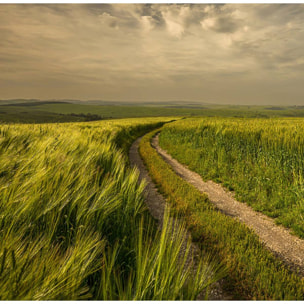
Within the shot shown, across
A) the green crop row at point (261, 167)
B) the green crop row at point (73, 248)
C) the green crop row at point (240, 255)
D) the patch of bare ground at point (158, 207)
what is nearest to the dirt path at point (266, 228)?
the green crop row at point (261, 167)

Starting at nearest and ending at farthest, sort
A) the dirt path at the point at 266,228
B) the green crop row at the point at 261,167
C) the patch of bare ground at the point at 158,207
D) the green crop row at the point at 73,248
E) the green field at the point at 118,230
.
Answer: the green crop row at the point at 73,248 < the green field at the point at 118,230 < the patch of bare ground at the point at 158,207 < the dirt path at the point at 266,228 < the green crop row at the point at 261,167

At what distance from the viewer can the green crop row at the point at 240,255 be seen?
273 cm

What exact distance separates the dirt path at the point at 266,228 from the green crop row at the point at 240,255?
42 cm

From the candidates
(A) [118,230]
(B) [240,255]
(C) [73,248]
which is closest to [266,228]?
(B) [240,255]

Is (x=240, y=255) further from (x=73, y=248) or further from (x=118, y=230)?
(x=73, y=248)

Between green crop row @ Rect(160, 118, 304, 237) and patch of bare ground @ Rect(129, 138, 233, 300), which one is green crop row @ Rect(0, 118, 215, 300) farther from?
green crop row @ Rect(160, 118, 304, 237)

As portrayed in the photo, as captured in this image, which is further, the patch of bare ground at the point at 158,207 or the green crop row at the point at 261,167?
the green crop row at the point at 261,167

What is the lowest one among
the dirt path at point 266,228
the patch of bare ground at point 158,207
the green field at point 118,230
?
the dirt path at point 266,228

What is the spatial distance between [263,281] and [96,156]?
11.3ft

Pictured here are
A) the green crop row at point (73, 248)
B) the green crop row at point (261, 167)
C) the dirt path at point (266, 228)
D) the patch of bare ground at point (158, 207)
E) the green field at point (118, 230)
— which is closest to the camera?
the green crop row at point (73, 248)

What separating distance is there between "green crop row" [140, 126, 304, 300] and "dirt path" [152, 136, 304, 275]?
0.42 m

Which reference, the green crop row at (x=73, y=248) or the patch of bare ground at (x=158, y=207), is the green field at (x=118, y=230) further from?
the patch of bare ground at (x=158, y=207)

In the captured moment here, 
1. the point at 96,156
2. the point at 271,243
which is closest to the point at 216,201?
the point at 271,243

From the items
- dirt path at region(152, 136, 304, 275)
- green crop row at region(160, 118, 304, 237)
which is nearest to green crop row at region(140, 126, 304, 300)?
dirt path at region(152, 136, 304, 275)
